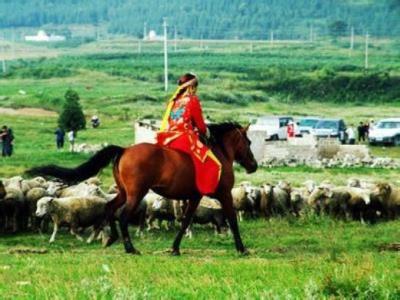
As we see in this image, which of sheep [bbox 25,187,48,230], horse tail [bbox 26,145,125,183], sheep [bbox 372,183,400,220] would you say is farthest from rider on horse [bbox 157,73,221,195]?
sheep [bbox 372,183,400,220]

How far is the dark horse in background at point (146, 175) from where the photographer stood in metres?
18.5

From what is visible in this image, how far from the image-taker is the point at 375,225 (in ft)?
82.1

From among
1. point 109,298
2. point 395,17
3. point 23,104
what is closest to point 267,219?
point 109,298

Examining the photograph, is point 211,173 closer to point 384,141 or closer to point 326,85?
point 384,141

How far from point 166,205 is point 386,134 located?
99.6ft

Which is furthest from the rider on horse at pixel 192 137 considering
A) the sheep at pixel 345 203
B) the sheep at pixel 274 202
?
the sheep at pixel 345 203

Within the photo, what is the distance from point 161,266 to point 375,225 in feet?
32.5

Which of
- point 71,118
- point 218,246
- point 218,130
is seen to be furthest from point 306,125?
point 218,130

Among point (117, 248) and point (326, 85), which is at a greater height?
point (117, 248)

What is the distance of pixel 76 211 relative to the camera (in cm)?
2181

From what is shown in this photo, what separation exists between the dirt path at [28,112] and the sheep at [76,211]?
2035 inches

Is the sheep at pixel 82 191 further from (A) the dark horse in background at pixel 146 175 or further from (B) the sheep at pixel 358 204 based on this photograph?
(B) the sheep at pixel 358 204

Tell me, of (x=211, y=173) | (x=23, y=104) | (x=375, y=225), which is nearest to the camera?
(x=211, y=173)

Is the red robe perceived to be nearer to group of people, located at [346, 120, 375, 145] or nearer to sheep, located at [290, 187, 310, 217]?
sheep, located at [290, 187, 310, 217]
